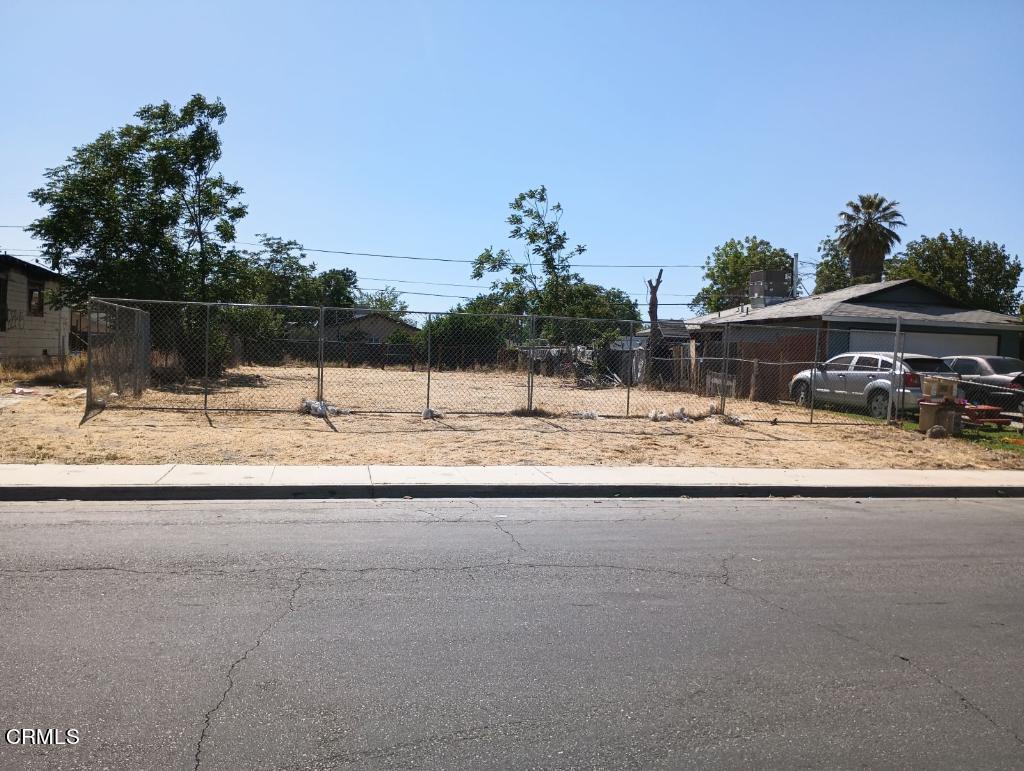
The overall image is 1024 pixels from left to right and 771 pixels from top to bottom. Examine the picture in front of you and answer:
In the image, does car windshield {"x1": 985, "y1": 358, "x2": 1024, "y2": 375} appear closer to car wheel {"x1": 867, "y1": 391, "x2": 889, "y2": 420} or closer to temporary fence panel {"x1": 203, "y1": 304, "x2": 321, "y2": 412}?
car wheel {"x1": 867, "y1": 391, "x2": 889, "y2": 420}

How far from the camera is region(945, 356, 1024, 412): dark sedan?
740 inches

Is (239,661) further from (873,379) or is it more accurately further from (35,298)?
(35,298)

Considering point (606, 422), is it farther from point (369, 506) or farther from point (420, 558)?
point (420, 558)

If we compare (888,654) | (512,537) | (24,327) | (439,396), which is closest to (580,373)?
(439,396)

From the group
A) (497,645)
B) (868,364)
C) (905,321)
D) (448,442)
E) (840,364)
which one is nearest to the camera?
(497,645)

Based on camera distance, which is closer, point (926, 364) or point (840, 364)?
point (926, 364)

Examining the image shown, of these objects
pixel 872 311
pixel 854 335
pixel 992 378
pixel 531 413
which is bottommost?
pixel 531 413

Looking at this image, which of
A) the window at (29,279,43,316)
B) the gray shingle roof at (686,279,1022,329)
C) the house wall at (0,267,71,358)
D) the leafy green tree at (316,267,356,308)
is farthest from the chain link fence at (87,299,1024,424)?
the leafy green tree at (316,267,356,308)

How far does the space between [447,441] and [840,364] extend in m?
11.0

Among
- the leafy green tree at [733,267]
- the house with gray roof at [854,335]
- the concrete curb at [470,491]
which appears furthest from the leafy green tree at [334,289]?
the concrete curb at [470,491]

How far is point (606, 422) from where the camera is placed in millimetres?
15969

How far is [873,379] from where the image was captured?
704 inches

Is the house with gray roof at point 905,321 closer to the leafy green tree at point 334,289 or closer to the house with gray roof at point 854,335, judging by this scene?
the house with gray roof at point 854,335

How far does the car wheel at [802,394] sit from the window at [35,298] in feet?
82.6
